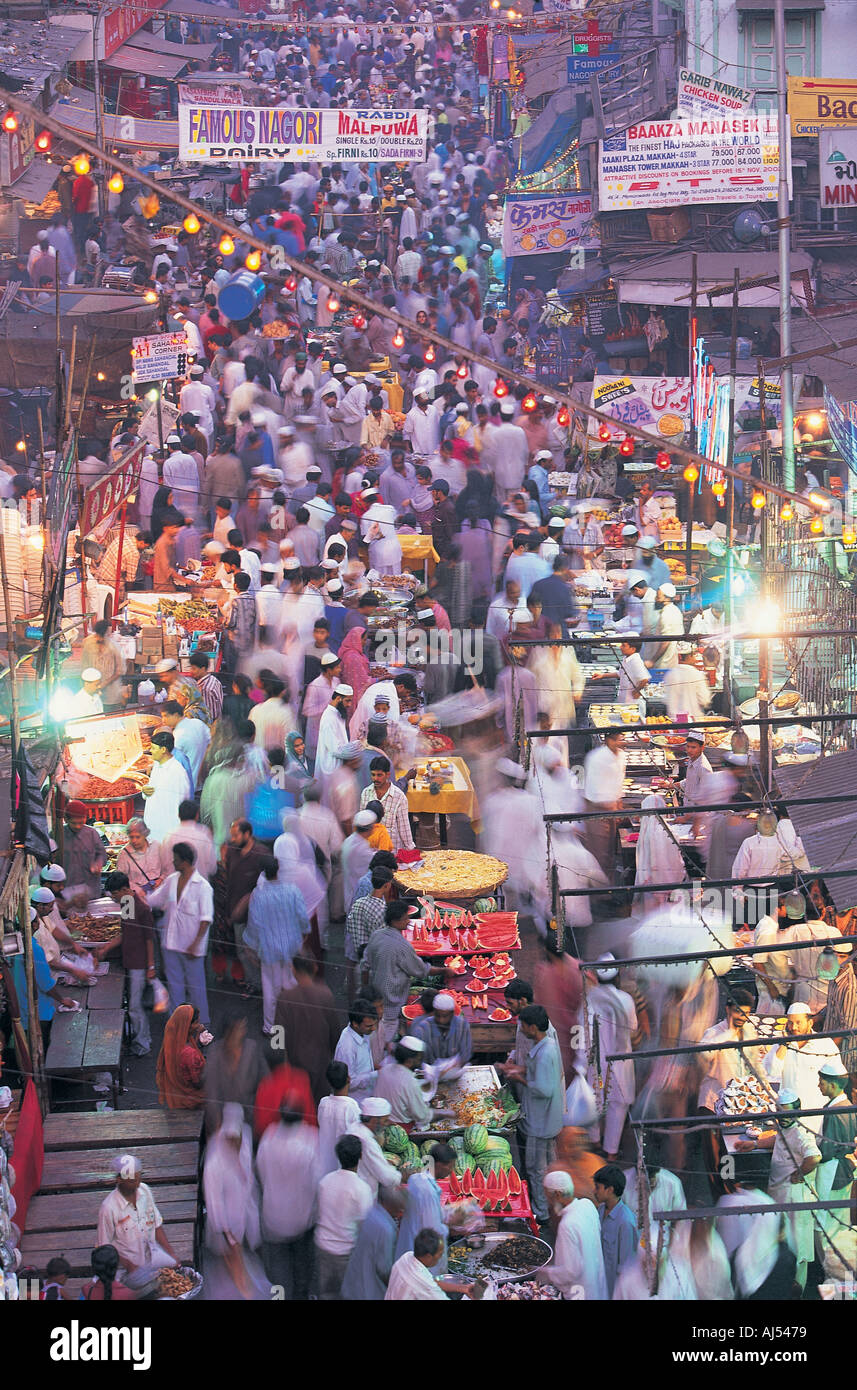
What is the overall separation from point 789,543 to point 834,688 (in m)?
1.61

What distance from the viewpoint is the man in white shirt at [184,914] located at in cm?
929

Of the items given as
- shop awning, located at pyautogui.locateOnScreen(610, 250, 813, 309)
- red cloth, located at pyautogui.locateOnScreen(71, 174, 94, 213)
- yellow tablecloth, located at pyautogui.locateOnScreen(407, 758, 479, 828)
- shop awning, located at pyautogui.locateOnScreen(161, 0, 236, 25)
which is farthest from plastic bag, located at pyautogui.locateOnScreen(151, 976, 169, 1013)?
shop awning, located at pyautogui.locateOnScreen(161, 0, 236, 25)

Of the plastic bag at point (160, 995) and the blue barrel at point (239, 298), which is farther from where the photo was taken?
the blue barrel at point (239, 298)

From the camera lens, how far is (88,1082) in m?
8.93

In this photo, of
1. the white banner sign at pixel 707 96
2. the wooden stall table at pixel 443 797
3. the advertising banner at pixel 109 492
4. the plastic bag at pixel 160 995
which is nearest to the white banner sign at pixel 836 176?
the white banner sign at pixel 707 96

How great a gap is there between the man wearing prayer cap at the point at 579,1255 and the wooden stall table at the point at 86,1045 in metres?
2.83

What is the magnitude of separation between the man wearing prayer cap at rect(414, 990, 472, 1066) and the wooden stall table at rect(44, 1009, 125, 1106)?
1629 millimetres

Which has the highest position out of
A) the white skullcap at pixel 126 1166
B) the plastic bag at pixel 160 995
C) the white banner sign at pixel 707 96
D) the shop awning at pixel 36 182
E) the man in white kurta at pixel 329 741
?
the white banner sign at pixel 707 96

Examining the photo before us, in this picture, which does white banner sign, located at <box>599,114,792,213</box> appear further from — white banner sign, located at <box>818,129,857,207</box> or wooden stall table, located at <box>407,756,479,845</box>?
wooden stall table, located at <box>407,756,479,845</box>

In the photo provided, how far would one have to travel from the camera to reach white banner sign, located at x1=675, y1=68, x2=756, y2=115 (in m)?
22.2

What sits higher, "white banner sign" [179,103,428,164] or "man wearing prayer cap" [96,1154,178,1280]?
"white banner sign" [179,103,428,164]

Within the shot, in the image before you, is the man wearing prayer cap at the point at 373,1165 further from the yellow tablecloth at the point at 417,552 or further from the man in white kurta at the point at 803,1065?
the yellow tablecloth at the point at 417,552

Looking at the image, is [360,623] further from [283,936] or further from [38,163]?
[38,163]

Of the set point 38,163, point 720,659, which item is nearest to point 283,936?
point 720,659
